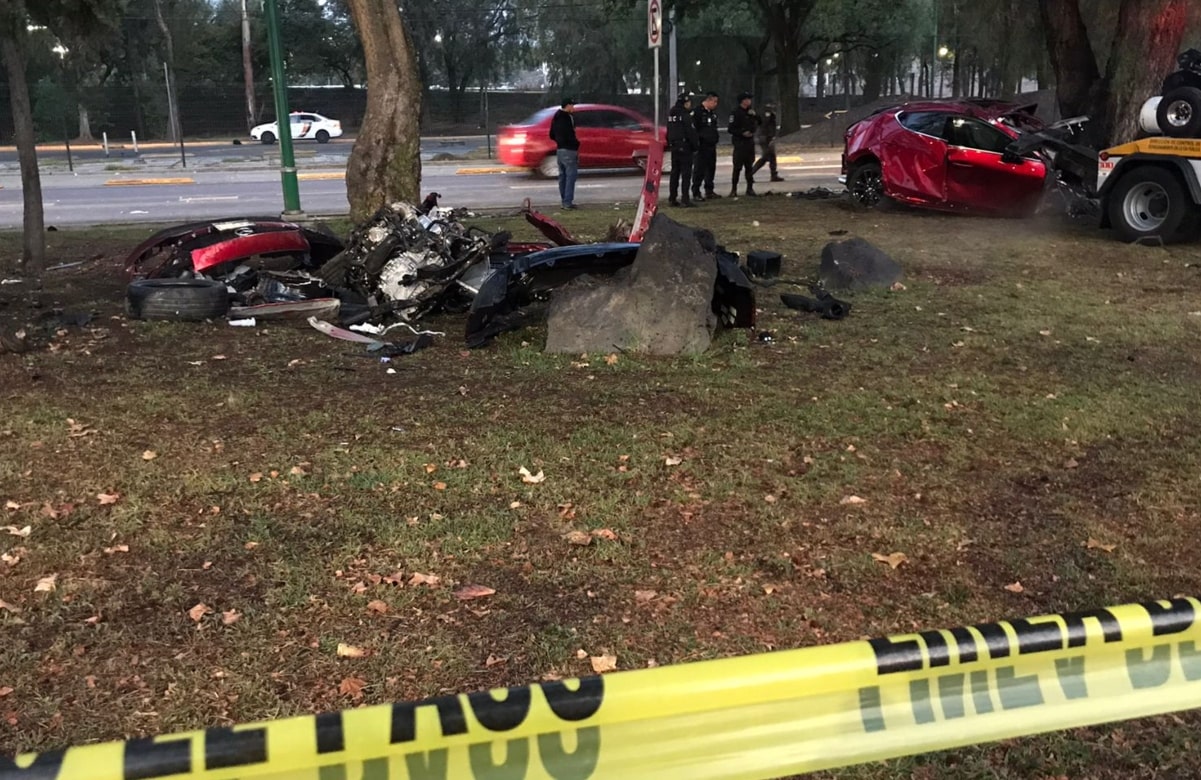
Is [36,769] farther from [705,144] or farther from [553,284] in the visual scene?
[705,144]

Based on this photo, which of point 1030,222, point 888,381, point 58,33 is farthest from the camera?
point 1030,222

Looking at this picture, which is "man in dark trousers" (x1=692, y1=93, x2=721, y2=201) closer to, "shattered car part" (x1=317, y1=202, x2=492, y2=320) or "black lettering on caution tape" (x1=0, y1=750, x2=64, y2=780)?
"shattered car part" (x1=317, y1=202, x2=492, y2=320)

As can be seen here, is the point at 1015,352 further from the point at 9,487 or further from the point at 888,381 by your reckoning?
the point at 9,487

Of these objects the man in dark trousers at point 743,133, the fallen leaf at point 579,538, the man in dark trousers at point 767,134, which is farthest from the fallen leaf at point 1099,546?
the man in dark trousers at point 767,134

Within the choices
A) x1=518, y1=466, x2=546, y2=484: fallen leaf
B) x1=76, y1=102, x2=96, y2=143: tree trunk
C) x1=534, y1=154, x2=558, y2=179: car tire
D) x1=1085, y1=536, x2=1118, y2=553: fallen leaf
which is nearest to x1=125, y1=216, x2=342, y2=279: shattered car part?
x1=518, y1=466, x2=546, y2=484: fallen leaf

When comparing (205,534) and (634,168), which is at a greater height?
(634,168)

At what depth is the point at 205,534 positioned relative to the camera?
4.18 meters

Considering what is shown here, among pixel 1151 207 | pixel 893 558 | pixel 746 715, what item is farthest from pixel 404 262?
pixel 1151 207

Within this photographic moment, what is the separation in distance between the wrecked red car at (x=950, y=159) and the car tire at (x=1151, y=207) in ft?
5.10

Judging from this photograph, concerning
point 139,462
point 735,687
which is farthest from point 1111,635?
point 139,462

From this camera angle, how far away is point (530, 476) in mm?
4809

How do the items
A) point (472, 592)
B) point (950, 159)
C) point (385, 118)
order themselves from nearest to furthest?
point (472, 592) < point (385, 118) < point (950, 159)

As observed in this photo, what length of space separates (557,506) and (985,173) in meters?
11.2

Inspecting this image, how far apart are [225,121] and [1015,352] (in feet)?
161
